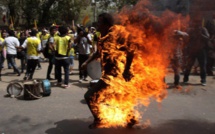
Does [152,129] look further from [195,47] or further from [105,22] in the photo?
[195,47]

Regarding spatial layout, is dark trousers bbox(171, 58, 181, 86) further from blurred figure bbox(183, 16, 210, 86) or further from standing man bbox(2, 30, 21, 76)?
standing man bbox(2, 30, 21, 76)

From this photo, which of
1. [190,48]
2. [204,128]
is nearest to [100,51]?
[204,128]

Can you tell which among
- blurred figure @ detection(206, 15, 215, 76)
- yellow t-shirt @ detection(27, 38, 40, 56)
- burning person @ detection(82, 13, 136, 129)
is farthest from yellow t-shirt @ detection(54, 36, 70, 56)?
blurred figure @ detection(206, 15, 215, 76)

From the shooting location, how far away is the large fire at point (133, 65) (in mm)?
4598

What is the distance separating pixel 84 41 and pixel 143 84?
15.4 feet

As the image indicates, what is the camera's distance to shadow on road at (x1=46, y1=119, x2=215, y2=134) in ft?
15.5

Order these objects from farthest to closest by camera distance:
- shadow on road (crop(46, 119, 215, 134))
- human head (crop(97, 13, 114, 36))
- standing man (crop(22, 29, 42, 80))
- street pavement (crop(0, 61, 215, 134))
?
standing man (crop(22, 29, 42, 80)) < street pavement (crop(0, 61, 215, 134)) < shadow on road (crop(46, 119, 215, 134)) < human head (crop(97, 13, 114, 36))

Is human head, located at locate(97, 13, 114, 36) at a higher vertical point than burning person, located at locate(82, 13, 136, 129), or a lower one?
higher

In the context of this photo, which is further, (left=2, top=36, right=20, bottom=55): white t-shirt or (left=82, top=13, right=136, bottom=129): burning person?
(left=2, top=36, right=20, bottom=55): white t-shirt

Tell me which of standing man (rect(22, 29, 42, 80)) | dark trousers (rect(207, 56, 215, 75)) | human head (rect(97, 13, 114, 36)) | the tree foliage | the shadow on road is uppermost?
the tree foliage

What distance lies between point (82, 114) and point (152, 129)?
1.58 m

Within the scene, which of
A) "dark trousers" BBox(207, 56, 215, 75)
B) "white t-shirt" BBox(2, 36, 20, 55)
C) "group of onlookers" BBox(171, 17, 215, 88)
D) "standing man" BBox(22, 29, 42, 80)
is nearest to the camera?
"group of onlookers" BBox(171, 17, 215, 88)

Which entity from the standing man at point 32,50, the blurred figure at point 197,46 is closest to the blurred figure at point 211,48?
the blurred figure at point 197,46

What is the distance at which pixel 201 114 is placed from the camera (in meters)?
5.80
